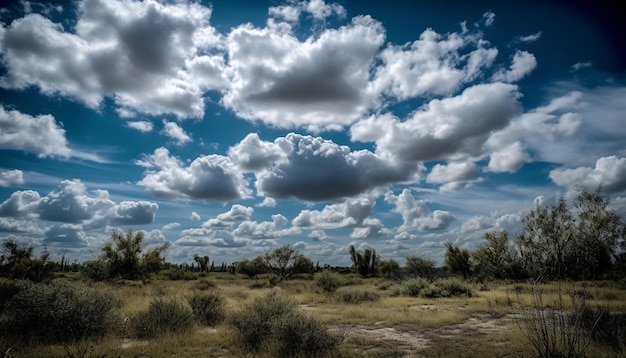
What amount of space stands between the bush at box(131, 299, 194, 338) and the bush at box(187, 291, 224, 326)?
4.32 ft

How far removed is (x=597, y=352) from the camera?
852cm

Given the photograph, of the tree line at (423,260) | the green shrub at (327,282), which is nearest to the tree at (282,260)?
the tree line at (423,260)

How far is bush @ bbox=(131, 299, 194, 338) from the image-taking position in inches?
464

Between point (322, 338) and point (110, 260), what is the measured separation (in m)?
33.7

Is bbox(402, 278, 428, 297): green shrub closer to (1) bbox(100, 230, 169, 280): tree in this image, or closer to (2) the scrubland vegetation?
(2) the scrubland vegetation

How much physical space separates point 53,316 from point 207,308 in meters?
5.53

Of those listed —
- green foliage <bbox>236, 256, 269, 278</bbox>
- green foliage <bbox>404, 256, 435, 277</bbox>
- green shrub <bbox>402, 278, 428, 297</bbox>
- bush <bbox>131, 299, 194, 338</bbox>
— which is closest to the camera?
bush <bbox>131, 299, 194, 338</bbox>

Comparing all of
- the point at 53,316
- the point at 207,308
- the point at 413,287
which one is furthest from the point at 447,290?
the point at 53,316

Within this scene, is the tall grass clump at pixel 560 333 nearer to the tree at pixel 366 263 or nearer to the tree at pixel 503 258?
the tree at pixel 503 258

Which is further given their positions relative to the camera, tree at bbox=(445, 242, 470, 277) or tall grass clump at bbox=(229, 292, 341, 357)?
tree at bbox=(445, 242, 470, 277)

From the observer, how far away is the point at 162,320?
40.1 feet

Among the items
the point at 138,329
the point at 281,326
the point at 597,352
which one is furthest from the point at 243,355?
the point at 597,352

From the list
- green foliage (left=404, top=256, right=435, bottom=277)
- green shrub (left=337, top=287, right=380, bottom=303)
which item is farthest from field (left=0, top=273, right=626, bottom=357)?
green foliage (left=404, top=256, right=435, bottom=277)

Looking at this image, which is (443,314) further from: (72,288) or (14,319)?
(14,319)
